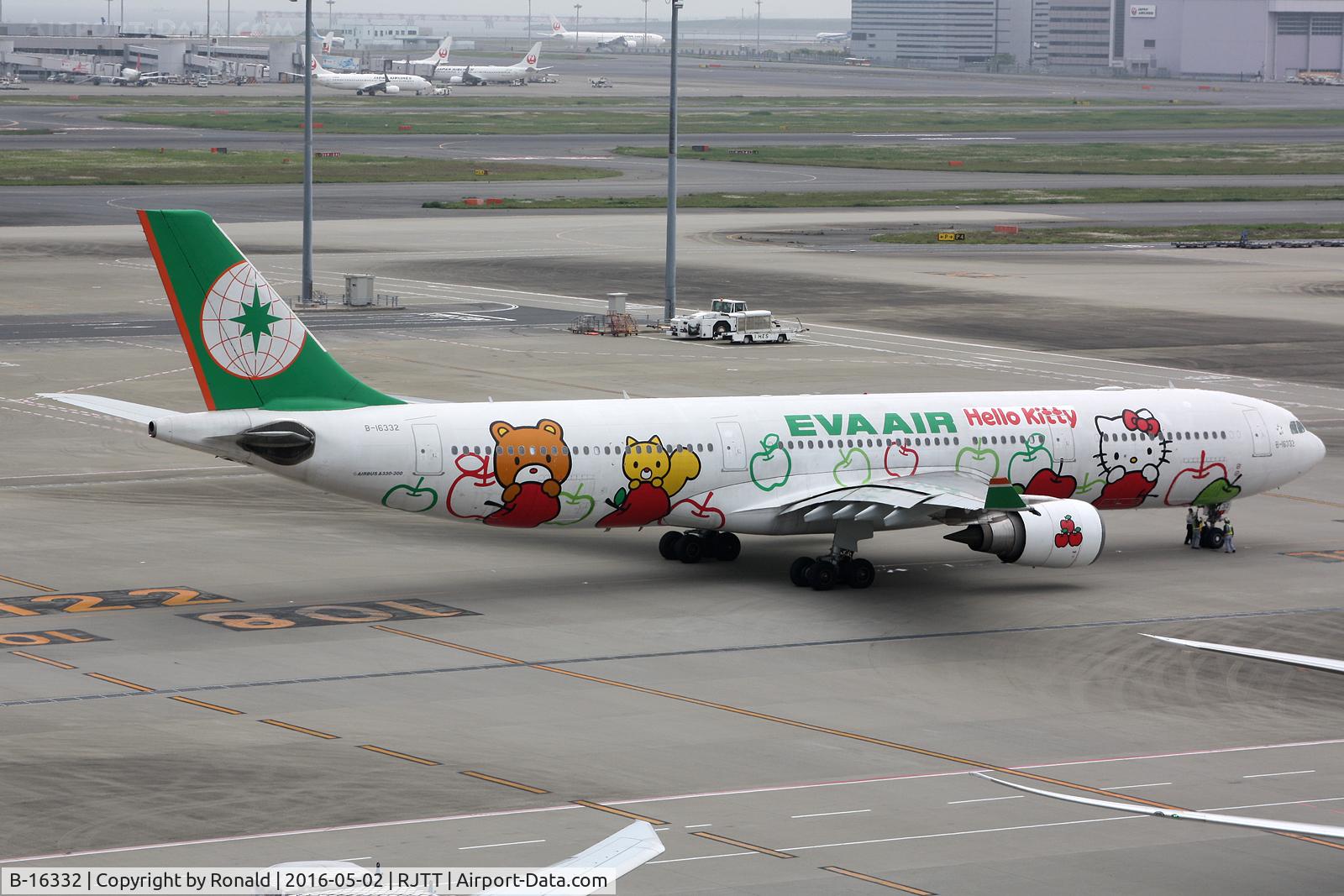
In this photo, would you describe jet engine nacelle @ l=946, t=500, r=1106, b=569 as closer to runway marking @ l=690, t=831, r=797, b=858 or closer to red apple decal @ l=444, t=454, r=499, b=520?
red apple decal @ l=444, t=454, r=499, b=520

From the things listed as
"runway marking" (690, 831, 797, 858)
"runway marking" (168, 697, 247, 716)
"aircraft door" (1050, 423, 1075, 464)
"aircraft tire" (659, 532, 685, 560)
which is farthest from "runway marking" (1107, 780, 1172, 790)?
"aircraft tire" (659, 532, 685, 560)

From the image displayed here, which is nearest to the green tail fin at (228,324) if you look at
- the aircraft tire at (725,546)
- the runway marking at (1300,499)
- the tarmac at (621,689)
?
the tarmac at (621,689)

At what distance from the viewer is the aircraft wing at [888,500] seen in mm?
46188

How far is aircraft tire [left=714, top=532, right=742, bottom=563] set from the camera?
1980 inches

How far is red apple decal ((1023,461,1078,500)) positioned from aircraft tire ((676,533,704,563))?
8.51 meters

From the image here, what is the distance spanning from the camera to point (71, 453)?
64.5 meters

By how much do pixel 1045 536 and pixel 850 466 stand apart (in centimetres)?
562

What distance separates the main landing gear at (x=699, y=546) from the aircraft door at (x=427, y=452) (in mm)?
7670

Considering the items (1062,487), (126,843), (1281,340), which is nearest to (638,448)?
(1062,487)

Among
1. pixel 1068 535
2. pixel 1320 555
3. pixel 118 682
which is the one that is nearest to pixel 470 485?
pixel 118 682

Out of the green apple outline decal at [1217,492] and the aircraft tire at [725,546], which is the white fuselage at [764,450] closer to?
the green apple outline decal at [1217,492]

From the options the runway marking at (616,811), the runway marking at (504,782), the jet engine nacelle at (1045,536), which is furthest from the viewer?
the jet engine nacelle at (1045,536)

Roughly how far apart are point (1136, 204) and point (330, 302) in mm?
81542

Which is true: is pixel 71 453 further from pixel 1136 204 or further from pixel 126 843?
pixel 1136 204
